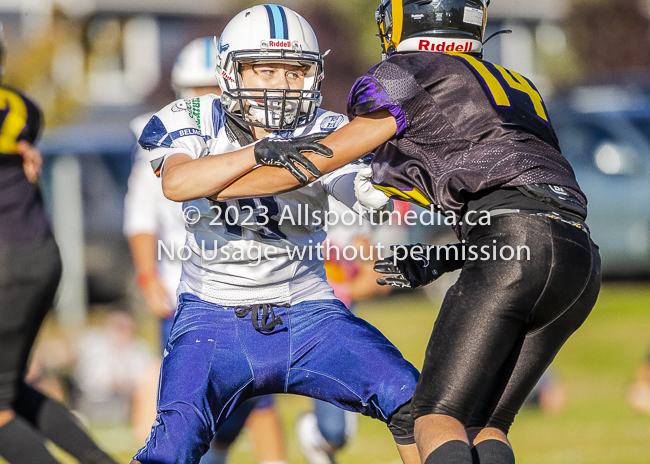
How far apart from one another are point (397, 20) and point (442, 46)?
0.18 meters

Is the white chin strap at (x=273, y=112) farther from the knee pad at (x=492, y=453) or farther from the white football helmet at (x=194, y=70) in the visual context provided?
the white football helmet at (x=194, y=70)

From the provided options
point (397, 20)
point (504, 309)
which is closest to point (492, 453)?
point (504, 309)

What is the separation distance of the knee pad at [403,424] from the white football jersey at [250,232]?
55 centimetres

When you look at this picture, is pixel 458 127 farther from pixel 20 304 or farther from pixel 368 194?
pixel 20 304

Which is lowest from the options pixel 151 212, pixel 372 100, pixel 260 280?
pixel 151 212

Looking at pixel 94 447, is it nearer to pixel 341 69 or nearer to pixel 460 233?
pixel 460 233

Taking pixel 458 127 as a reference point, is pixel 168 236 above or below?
below

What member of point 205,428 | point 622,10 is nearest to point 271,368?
point 205,428

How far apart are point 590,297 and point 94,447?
7.04 ft

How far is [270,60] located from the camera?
300 cm

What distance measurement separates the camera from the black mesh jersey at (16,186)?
3627 mm

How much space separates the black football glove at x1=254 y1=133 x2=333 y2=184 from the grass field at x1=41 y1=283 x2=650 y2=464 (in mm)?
2807

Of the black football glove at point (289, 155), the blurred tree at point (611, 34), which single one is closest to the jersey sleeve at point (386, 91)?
the black football glove at point (289, 155)

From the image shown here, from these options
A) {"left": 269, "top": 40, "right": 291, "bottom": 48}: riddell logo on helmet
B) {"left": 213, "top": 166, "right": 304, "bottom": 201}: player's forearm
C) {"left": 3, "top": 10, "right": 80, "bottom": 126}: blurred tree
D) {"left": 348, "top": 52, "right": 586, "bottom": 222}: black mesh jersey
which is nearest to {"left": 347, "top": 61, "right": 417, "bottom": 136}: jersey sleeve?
{"left": 348, "top": 52, "right": 586, "bottom": 222}: black mesh jersey
